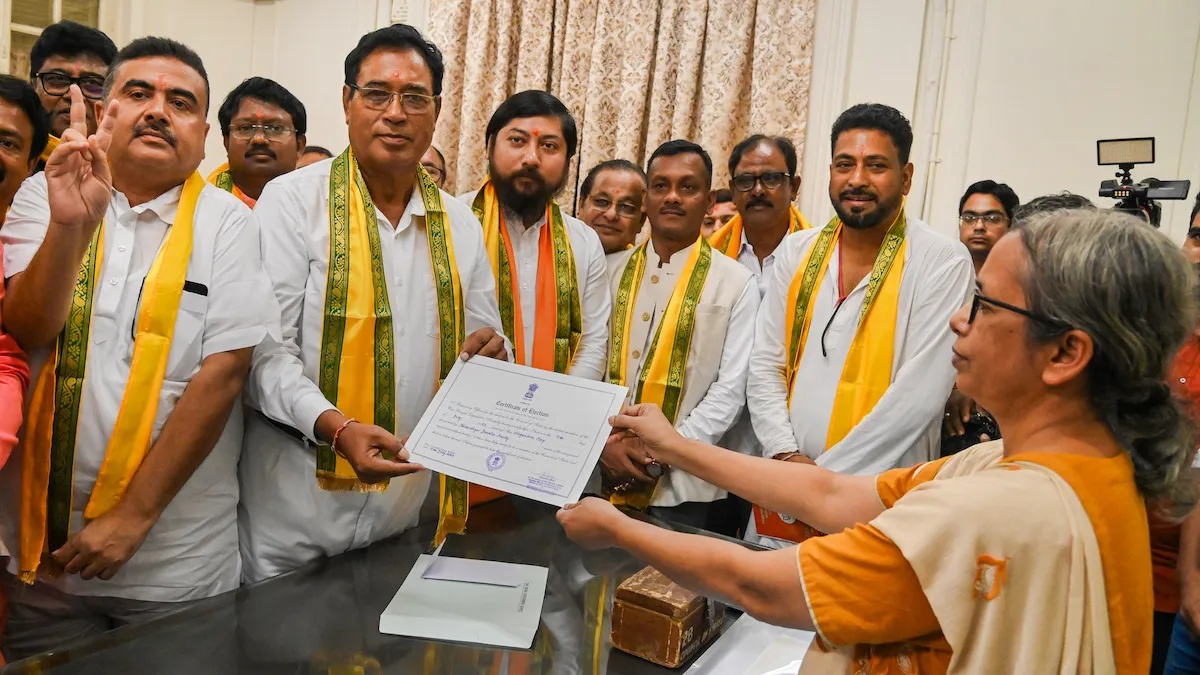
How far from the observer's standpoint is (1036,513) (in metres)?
1.00

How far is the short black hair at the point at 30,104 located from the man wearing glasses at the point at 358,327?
51cm

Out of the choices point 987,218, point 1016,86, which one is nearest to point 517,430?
point 987,218

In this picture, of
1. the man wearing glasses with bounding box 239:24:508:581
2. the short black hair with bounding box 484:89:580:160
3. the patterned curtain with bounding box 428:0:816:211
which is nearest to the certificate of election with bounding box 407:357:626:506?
the man wearing glasses with bounding box 239:24:508:581

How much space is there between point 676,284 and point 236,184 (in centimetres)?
171

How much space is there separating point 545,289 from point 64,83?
4.94 ft

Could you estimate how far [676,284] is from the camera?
267 cm

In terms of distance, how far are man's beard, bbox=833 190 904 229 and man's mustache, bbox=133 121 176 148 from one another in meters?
1.84

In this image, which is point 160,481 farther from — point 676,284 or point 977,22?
point 977,22

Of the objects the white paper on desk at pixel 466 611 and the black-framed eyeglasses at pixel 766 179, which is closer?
the white paper on desk at pixel 466 611

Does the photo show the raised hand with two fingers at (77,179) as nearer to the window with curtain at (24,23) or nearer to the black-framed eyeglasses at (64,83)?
the black-framed eyeglasses at (64,83)

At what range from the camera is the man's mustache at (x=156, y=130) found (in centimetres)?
161

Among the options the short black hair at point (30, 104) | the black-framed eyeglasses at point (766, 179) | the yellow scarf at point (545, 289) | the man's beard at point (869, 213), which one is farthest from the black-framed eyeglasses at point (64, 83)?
the man's beard at point (869, 213)

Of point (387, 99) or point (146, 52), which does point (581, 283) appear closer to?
point (387, 99)

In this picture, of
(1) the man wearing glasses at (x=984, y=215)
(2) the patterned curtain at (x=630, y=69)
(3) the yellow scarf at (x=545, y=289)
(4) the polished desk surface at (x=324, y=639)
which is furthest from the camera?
(2) the patterned curtain at (x=630, y=69)
